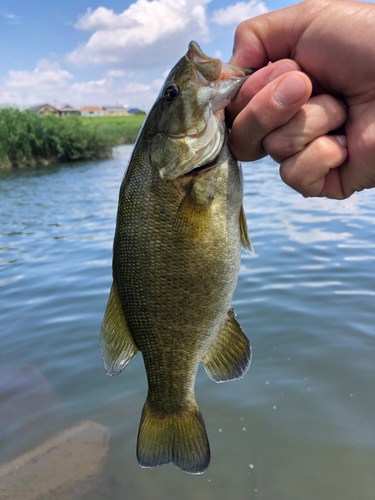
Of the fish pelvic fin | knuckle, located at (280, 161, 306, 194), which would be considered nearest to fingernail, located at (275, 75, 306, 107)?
knuckle, located at (280, 161, 306, 194)

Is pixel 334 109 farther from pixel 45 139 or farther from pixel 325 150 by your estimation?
pixel 45 139

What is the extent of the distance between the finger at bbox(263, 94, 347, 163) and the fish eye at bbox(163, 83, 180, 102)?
53cm

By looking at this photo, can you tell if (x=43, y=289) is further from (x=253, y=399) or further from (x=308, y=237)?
(x=308, y=237)

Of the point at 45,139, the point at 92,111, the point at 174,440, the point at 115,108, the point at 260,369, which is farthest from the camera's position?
the point at 115,108

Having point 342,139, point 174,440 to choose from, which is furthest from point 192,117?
point 174,440

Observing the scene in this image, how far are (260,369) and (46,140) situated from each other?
37103 millimetres

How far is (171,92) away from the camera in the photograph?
82.6 inches

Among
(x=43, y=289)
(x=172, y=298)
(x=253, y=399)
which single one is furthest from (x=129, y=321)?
(x=43, y=289)

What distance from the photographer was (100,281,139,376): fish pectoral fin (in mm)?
2268

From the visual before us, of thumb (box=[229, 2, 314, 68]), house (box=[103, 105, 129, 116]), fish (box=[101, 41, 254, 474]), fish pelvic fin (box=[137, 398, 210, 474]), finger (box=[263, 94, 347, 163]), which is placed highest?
house (box=[103, 105, 129, 116])

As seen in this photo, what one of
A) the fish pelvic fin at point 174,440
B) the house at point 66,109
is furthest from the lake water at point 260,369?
the house at point 66,109

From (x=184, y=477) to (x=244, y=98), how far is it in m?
3.30

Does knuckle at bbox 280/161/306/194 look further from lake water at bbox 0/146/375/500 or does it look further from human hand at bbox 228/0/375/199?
lake water at bbox 0/146/375/500

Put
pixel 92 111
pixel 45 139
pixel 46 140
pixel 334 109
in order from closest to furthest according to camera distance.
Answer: pixel 334 109 < pixel 45 139 < pixel 46 140 < pixel 92 111
